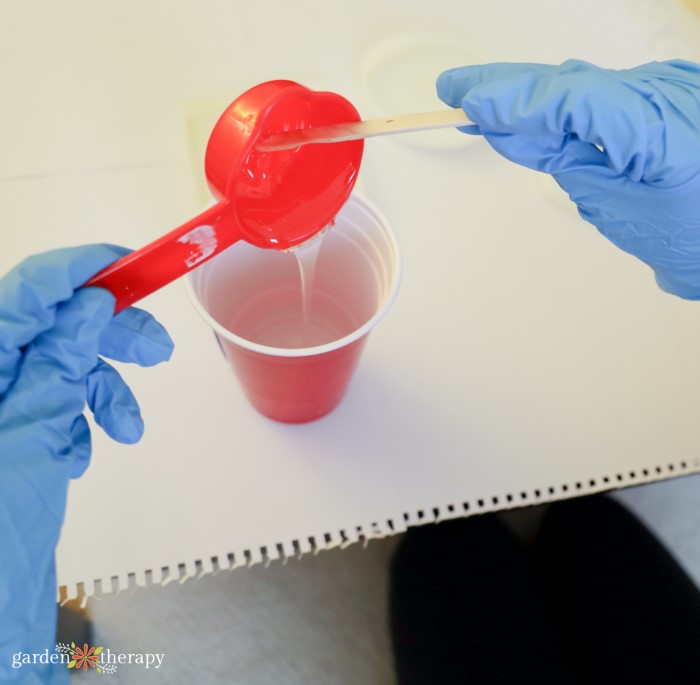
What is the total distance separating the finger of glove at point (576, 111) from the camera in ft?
1.84

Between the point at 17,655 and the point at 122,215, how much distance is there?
1.96 feet

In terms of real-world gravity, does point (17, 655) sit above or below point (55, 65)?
below

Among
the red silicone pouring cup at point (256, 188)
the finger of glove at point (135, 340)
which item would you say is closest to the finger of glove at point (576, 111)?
the red silicone pouring cup at point (256, 188)

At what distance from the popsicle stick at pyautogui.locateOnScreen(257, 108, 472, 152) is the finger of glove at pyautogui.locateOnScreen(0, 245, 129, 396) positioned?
18 cm

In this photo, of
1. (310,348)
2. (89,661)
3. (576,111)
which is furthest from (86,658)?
(576,111)

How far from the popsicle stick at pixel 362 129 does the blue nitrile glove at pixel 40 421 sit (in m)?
0.17

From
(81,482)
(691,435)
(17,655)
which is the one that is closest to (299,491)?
(81,482)

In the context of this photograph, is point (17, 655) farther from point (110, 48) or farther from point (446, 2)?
point (446, 2)

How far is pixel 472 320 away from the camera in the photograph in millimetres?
901

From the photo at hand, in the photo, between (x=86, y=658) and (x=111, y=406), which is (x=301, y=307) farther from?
(x=86, y=658)

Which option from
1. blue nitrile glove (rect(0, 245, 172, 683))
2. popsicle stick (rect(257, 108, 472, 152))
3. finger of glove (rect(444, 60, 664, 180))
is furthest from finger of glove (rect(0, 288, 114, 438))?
finger of glove (rect(444, 60, 664, 180))

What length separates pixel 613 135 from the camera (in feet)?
1.87

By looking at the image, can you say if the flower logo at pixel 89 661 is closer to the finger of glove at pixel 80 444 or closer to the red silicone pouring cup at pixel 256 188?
the finger of glove at pixel 80 444

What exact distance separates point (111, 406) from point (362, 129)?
34cm
